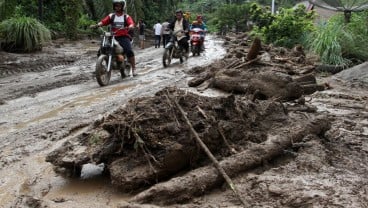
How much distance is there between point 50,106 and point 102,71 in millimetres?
2424

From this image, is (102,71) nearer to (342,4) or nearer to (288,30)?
(342,4)

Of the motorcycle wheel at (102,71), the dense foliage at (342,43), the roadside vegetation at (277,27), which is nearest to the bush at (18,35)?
the roadside vegetation at (277,27)

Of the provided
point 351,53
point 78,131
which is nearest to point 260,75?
point 78,131

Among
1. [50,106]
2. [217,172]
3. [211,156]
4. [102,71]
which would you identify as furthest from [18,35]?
[217,172]

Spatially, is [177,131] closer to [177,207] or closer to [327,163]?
[177,207]

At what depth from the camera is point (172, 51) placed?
48.8 ft

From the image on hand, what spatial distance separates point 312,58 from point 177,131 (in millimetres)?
9539

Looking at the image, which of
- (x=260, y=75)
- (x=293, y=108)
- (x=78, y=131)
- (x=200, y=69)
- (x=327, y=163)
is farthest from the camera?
(x=200, y=69)

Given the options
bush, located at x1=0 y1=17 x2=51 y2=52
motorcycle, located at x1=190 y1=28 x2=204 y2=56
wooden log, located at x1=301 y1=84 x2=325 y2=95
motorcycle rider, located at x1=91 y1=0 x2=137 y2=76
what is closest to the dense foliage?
motorcycle, located at x1=190 y1=28 x2=204 y2=56

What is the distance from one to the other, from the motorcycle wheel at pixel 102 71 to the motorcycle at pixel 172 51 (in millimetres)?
3712

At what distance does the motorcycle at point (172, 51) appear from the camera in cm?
1434

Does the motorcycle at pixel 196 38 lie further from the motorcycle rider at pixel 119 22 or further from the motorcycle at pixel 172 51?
the motorcycle rider at pixel 119 22

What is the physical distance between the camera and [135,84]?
35.3 ft

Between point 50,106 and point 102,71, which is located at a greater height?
point 102,71
